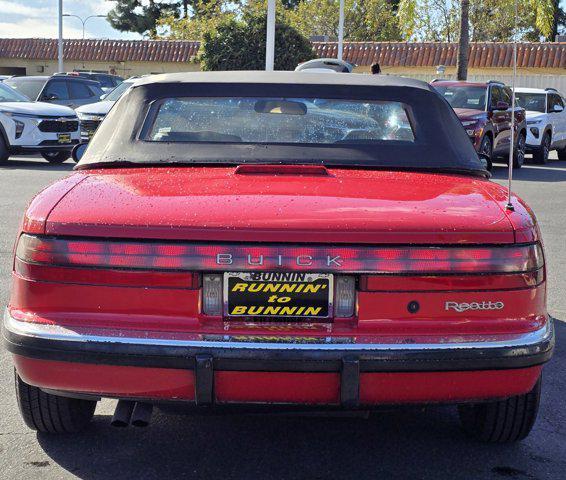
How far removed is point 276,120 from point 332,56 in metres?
39.4

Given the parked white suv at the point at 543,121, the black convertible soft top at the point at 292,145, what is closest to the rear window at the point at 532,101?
the parked white suv at the point at 543,121

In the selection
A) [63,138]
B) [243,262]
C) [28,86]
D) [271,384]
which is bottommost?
[63,138]

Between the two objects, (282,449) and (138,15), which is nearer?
(282,449)

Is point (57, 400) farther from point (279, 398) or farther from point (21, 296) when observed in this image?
point (279, 398)

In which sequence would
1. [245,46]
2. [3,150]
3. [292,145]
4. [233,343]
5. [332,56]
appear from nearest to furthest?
1. [233,343]
2. [292,145]
3. [3,150]
4. [245,46]
5. [332,56]

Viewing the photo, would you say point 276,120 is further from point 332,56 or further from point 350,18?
point 350,18

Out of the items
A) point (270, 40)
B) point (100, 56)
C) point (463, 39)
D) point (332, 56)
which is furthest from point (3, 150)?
point (100, 56)

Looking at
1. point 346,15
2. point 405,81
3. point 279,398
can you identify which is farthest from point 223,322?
point 346,15

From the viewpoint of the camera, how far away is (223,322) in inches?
135

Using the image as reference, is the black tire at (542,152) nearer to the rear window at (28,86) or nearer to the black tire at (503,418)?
the rear window at (28,86)

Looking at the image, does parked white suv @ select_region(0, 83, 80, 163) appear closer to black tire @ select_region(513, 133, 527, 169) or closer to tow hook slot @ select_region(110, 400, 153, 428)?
black tire @ select_region(513, 133, 527, 169)

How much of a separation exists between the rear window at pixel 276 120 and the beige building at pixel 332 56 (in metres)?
34.4

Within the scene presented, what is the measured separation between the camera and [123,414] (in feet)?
12.4

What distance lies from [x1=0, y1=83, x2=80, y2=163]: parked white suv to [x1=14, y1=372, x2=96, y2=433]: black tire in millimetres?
14846
